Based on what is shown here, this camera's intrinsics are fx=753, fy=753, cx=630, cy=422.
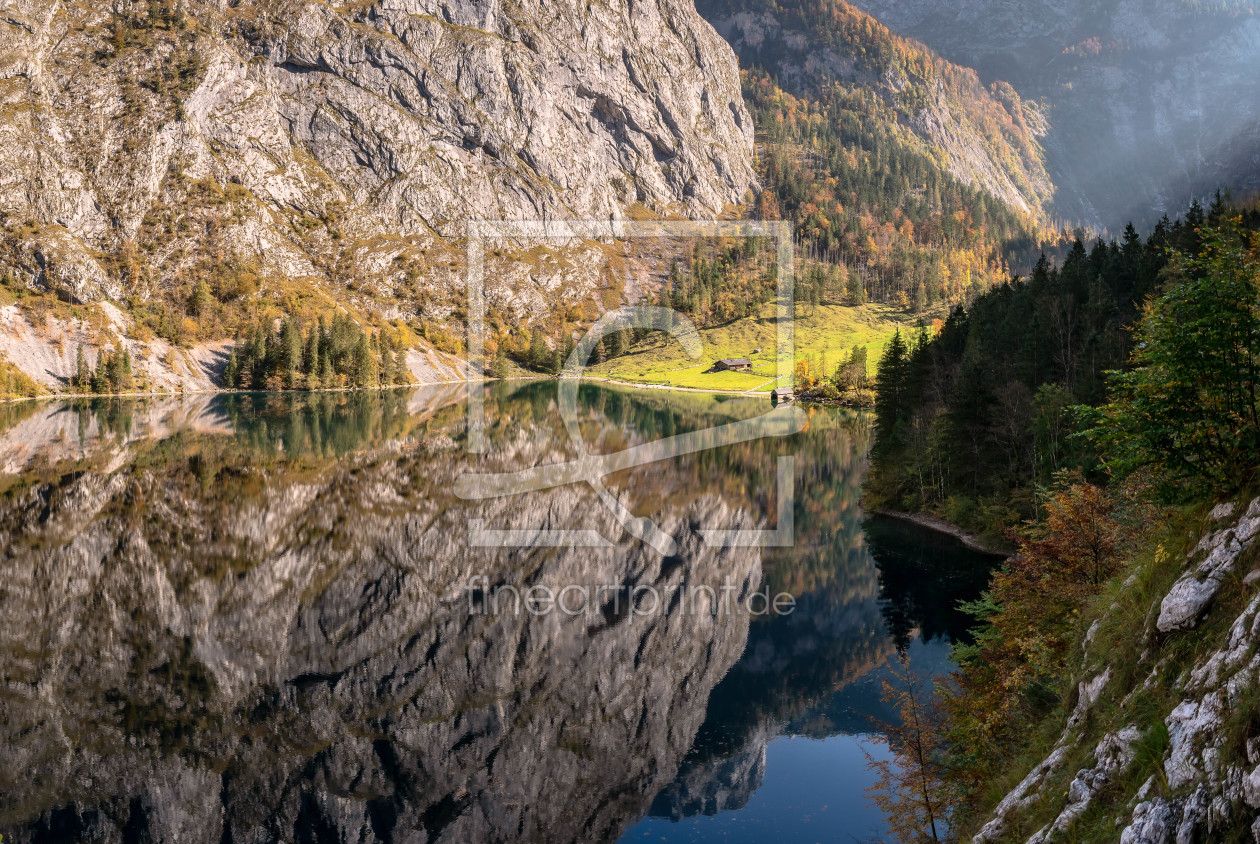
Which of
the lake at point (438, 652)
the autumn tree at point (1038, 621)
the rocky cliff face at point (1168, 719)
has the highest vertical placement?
the rocky cliff face at point (1168, 719)

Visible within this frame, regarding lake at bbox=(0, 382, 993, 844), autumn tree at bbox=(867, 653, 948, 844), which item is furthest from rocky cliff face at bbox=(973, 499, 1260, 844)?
lake at bbox=(0, 382, 993, 844)

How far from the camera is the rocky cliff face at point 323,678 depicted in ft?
85.2

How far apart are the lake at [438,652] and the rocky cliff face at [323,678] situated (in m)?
0.14

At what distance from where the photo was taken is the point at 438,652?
37.2 m

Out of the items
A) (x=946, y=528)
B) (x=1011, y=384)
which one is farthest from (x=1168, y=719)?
(x=946, y=528)

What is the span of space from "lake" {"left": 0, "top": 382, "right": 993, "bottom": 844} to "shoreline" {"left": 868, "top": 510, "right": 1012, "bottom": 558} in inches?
64.2

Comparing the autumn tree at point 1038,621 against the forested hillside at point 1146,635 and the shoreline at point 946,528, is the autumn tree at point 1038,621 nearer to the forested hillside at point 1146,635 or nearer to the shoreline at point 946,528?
the forested hillside at point 1146,635

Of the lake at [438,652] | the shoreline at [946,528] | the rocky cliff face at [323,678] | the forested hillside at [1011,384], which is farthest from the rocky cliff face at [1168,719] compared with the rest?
the shoreline at [946,528]

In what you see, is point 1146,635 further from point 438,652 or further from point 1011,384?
point 1011,384

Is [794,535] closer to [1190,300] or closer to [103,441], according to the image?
[1190,300]

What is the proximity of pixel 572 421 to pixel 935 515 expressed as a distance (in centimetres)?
7543

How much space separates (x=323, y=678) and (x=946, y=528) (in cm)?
4920

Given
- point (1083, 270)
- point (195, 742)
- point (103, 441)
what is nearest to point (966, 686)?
point (195, 742)

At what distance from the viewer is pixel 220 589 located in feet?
143
